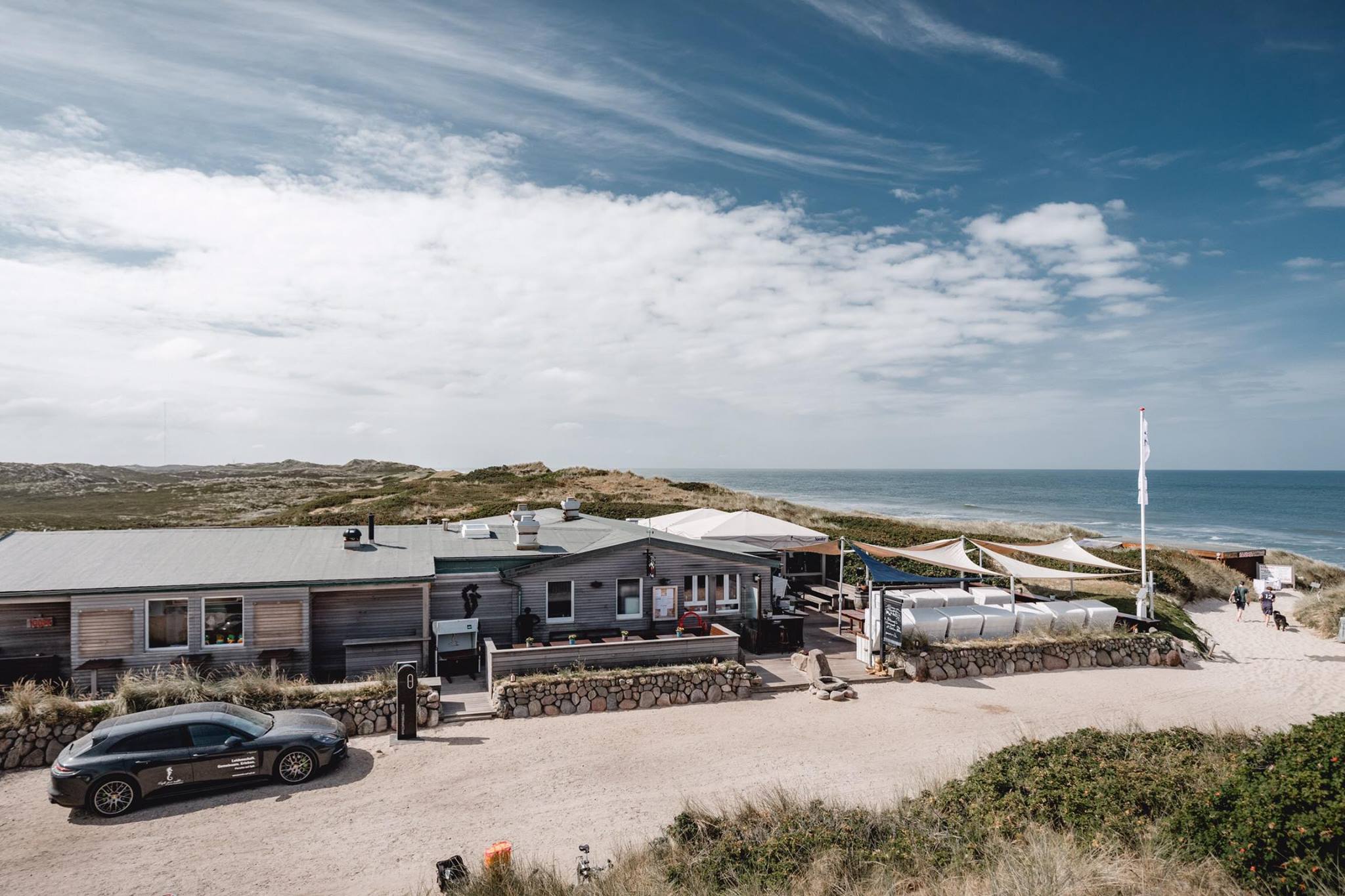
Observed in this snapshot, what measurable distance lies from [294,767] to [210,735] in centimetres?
128

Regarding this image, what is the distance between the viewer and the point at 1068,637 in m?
18.9

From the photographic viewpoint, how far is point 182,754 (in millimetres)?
10367

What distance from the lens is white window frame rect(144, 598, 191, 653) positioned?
46.1 feet

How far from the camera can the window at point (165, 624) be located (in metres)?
14.1

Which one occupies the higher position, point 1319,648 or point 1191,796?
point 1191,796

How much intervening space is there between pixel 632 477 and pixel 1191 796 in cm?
5992

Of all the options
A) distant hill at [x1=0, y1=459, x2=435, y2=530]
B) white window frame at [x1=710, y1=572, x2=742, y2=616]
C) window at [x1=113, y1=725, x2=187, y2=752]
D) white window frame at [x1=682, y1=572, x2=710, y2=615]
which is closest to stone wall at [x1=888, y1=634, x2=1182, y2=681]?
white window frame at [x1=710, y1=572, x2=742, y2=616]

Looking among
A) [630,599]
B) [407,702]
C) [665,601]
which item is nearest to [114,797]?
[407,702]

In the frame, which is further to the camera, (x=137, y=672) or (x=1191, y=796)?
(x=137, y=672)

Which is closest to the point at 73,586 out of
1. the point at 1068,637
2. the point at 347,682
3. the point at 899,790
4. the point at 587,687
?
the point at 347,682

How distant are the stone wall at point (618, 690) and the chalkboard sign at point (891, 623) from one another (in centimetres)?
369

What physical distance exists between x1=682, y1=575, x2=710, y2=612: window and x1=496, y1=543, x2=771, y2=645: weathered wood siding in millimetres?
122

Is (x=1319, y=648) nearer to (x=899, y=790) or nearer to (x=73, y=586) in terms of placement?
(x=899, y=790)

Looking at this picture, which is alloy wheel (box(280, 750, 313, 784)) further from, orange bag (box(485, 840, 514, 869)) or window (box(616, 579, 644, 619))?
window (box(616, 579, 644, 619))
